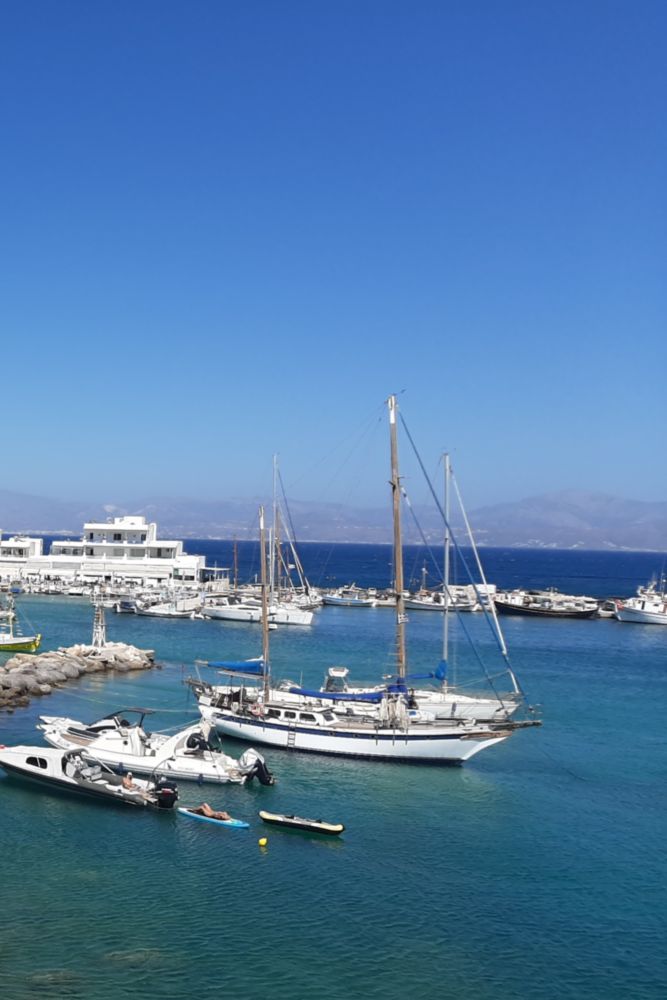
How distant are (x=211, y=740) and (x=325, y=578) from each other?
154881mm

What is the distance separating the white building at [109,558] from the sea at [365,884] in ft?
262

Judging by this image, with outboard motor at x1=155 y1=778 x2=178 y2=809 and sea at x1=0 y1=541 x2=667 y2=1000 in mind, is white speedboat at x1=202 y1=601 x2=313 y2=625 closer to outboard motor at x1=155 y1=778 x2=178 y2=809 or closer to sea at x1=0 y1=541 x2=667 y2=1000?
sea at x1=0 y1=541 x2=667 y2=1000

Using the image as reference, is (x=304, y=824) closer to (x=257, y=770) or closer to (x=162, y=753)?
(x=257, y=770)

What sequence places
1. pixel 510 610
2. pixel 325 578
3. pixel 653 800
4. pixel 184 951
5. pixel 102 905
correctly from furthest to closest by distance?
1. pixel 325 578
2. pixel 510 610
3. pixel 653 800
4. pixel 102 905
5. pixel 184 951

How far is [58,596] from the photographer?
11962 cm

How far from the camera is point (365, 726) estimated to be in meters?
40.5

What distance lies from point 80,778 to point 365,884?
12783mm

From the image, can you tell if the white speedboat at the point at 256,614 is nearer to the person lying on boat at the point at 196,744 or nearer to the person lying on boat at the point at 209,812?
the person lying on boat at the point at 196,744

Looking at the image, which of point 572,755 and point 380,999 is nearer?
point 380,999

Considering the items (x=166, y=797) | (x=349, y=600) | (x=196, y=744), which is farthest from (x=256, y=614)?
(x=166, y=797)

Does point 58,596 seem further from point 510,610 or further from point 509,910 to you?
point 509,910

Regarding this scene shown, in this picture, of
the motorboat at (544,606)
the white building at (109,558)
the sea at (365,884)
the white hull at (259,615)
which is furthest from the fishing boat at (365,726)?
the white building at (109,558)

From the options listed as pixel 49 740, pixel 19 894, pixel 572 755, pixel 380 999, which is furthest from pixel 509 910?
pixel 49 740

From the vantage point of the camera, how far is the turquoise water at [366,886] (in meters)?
21.6
